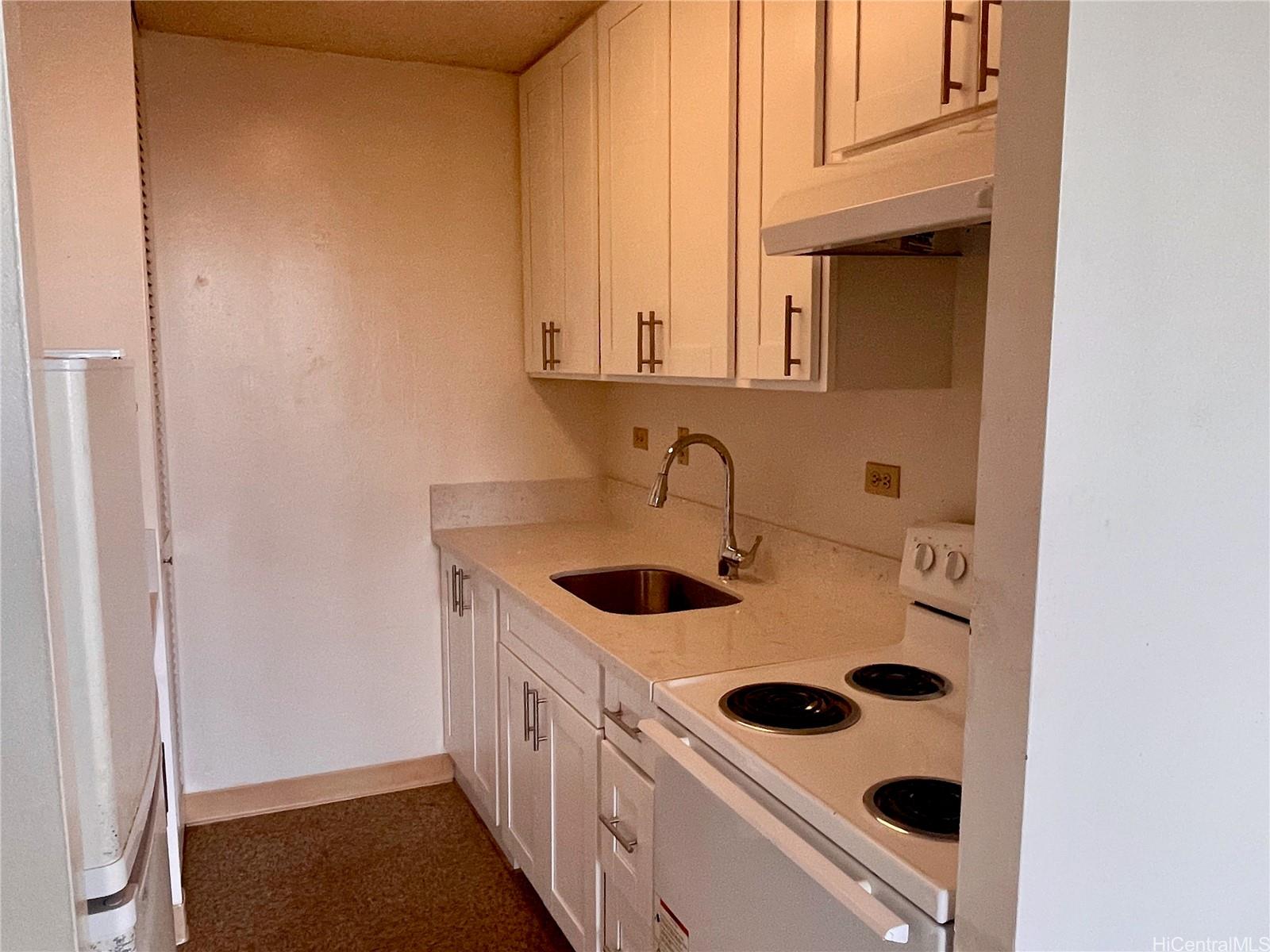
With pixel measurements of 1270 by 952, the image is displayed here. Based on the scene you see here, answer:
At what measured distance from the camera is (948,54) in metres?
1.38

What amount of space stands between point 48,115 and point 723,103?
5.22 feet

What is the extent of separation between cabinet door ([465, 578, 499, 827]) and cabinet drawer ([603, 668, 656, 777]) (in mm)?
782

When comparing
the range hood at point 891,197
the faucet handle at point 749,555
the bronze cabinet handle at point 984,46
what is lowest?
the faucet handle at point 749,555

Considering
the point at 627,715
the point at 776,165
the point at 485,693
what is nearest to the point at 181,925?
the point at 485,693

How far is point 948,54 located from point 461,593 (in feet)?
6.81

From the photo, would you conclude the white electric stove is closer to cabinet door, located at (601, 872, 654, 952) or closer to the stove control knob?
the stove control knob

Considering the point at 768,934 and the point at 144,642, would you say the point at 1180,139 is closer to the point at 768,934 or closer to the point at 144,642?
the point at 768,934

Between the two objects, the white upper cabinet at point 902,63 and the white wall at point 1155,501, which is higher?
the white upper cabinet at point 902,63

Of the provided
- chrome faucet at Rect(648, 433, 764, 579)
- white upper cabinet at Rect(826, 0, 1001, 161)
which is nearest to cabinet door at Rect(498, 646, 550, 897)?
chrome faucet at Rect(648, 433, 764, 579)

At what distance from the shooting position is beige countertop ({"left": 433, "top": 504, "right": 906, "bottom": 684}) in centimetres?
181

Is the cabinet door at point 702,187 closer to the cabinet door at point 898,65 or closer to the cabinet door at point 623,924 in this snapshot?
the cabinet door at point 898,65

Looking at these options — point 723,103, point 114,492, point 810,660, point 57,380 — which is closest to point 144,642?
point 114,492

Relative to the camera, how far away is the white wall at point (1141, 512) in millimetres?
788

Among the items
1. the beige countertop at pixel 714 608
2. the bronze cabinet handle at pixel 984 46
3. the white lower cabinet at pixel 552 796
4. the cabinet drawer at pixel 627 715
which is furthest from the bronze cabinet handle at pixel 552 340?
the bronze cabinet handle at pixel 984 46
